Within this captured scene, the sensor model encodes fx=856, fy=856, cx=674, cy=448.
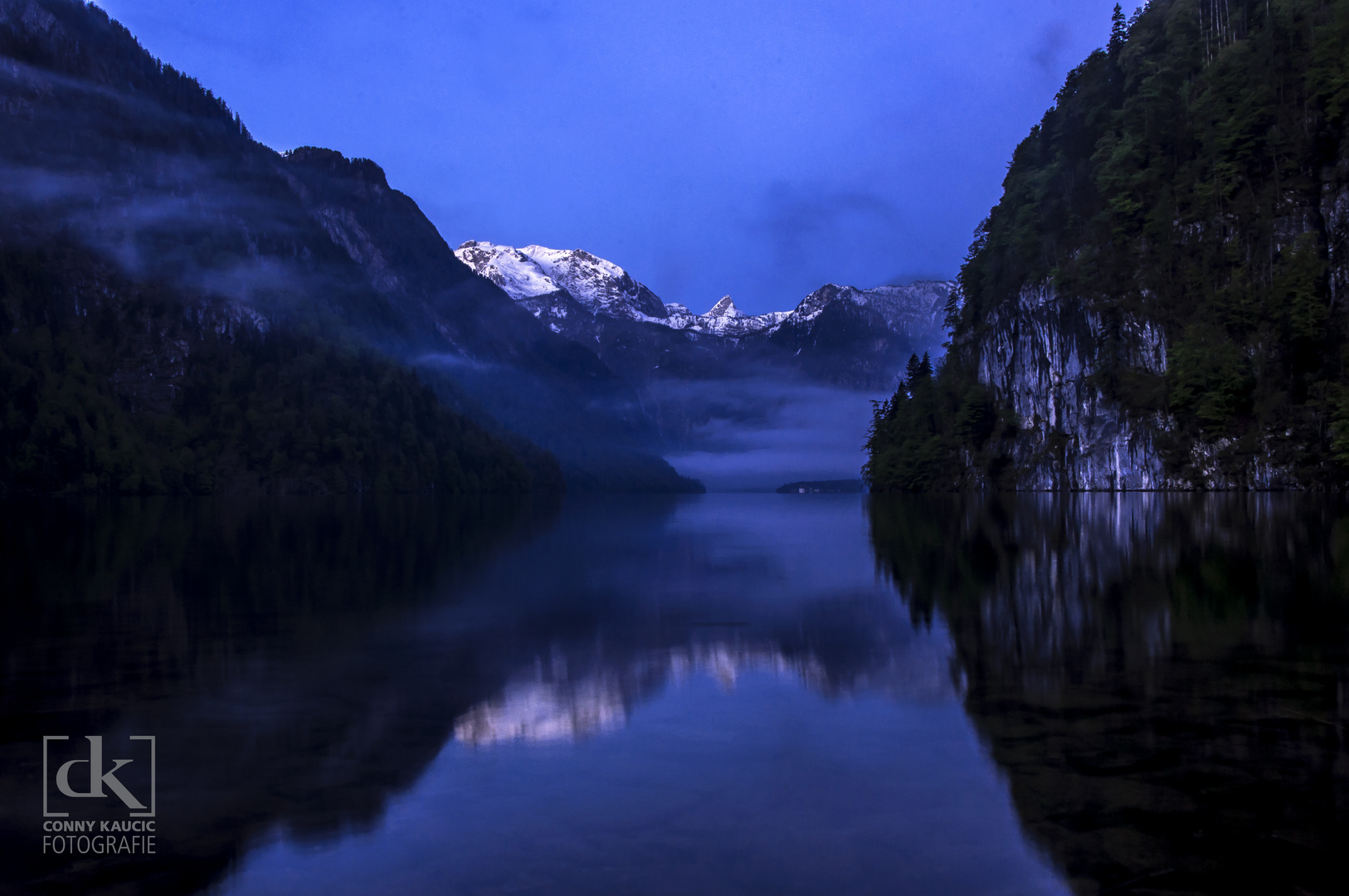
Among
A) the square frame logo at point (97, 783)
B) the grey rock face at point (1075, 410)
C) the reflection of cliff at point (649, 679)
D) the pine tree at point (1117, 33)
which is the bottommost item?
the reflection of cliff at point (649, 679)

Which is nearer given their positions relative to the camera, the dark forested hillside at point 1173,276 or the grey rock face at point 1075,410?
the dark forested hillside at point 1173,276

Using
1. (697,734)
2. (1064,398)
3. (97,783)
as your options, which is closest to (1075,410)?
(1064,398)

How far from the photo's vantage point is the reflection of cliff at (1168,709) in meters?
6.57

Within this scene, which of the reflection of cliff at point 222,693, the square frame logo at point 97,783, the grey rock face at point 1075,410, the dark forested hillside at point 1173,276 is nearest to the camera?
the reflection of cliff at point 222,693

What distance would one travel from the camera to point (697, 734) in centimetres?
1002

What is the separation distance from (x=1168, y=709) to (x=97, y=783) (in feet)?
38.1

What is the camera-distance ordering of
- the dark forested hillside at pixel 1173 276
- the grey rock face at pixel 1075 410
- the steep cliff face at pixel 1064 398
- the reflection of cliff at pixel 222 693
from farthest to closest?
the steep cliff face at pixel 1064 398 → the grey rock face at pixel 1075 410 → the dark forested hillside at pixel 1173 276 → the reflection of cliff at pixel 222 693

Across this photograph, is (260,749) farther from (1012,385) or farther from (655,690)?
(1012,385)

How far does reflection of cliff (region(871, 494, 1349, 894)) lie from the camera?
6574mm

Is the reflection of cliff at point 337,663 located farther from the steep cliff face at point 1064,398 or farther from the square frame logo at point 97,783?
the steep cliff face at point 1064,398

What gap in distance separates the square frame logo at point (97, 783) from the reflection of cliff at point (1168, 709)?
7.86 meters

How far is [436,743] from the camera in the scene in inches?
376

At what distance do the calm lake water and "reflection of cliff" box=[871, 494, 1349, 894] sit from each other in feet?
0.17

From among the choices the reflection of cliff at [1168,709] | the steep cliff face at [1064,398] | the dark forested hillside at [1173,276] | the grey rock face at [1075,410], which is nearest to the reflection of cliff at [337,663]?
the reflection of cliff at [1168,709]
